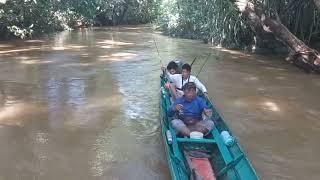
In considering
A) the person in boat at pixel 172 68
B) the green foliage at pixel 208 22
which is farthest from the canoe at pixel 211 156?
the green foliage at pixel 208 22

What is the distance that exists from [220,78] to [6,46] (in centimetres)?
1016

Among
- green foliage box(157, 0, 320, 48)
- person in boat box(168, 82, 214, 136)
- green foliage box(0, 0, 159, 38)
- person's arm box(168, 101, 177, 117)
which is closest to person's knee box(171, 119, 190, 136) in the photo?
person in boat box(168, 82, 214, 136)

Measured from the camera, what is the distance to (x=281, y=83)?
1130 cm

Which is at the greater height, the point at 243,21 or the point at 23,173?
the point at 243,21

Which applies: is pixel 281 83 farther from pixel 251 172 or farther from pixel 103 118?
pixel 251 172

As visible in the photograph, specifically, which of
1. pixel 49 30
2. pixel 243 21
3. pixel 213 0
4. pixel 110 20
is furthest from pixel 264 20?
pixel 110 20

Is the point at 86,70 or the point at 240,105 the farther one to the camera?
the point at 86,70

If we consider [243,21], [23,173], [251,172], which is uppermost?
[243,21]

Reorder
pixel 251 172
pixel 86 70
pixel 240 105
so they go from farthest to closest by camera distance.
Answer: pixel 86 70, pixel 240 105, pixel 251 172

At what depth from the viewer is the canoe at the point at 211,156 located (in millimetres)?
4675

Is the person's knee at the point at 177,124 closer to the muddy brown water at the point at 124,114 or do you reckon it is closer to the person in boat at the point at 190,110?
the person in boat at the point at 190,110

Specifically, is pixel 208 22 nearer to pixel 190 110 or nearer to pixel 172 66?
pixel 172 66

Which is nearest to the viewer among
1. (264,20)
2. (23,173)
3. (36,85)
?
(23,173)

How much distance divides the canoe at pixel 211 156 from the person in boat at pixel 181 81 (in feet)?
4.36
